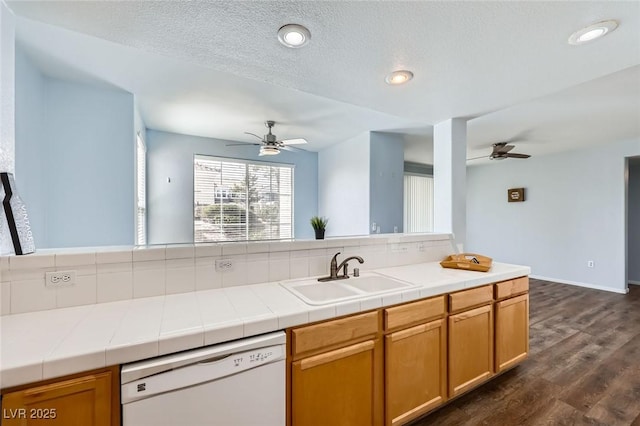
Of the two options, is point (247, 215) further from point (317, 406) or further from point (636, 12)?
point (636, 12)

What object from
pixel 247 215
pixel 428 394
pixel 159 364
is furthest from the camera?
pixel 247 215

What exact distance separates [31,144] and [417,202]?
6.19 meters

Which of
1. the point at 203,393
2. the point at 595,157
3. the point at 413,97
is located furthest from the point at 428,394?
the point at 595,157

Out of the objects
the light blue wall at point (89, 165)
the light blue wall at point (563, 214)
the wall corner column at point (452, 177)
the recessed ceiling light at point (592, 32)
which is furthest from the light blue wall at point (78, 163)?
the light blue wall at point (563, 214)

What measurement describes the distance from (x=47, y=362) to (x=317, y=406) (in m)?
1.10

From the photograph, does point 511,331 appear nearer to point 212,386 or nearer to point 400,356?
point 400,356

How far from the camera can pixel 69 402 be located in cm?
93

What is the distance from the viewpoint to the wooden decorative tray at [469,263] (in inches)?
86.9

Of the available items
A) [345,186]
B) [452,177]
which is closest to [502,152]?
[452,177]

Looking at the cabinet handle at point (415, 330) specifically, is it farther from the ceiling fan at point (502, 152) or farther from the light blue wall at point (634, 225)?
the light blue wall at point (634, 225)

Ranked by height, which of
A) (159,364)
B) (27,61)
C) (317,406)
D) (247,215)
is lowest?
(317,406)

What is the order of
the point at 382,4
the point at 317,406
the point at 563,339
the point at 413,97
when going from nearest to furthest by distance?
the point at 382,4
the point at 317,406
the point at 413,97
the point at 563,339

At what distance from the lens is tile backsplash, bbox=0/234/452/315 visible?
4.20 feet

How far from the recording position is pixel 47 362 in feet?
2.89
